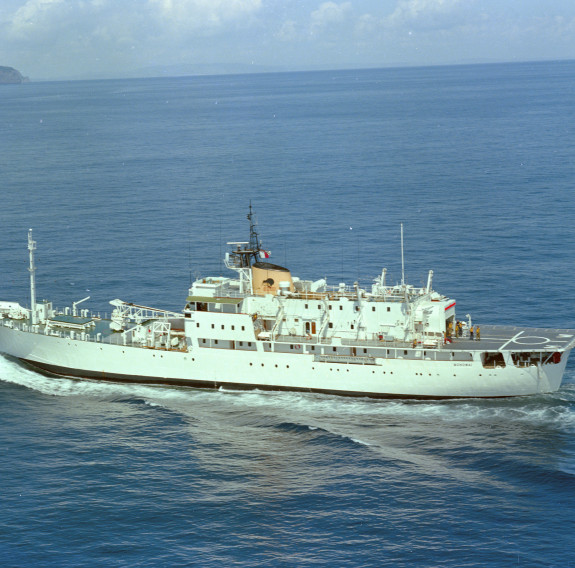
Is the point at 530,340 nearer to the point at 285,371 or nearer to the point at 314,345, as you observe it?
the point at 314,345

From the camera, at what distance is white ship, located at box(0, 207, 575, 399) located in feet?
172

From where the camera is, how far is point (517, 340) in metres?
53.5

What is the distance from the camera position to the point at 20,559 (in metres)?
36.5

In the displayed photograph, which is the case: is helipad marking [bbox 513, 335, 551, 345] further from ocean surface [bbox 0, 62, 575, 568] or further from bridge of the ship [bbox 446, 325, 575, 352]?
ocean surface [bbox 0, 62, 575, 568]

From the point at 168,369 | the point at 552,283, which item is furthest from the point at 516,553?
the point at 552,283

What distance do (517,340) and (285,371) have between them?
1407cm

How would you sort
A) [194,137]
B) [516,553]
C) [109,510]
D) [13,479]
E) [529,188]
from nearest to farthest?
1. [516,553]
2. [109,510]
3. [13,479]
4. [529,188]
5. [194,137]

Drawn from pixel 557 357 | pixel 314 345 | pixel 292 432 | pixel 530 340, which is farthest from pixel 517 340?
pixel 292 432

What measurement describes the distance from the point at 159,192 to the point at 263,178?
56.7 ft

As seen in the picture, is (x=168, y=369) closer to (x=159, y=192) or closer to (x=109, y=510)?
(x=109, y=510)

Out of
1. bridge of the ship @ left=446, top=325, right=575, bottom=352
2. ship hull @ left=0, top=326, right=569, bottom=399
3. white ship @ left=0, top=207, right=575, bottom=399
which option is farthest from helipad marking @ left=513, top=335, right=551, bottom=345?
ship hull @ left=0, top=326, right=569, bottom=399

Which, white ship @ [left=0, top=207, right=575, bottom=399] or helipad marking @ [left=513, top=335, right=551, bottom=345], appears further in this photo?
helipad marking @ [left=513, top=335, right=551, bottom=345]

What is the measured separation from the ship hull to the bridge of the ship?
1093mm

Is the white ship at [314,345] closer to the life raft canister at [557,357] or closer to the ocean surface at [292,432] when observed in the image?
the life raft canister at [557,357]
